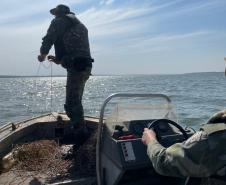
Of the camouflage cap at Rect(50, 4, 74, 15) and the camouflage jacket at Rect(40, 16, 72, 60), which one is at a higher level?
the camouflage cap at Rect(50, 4, 74, 15)

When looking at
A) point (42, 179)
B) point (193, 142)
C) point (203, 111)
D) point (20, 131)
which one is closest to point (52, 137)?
point (20, 131)

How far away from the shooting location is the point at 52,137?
7.57m

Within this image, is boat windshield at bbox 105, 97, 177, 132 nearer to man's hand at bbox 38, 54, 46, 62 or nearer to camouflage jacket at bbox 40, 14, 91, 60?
camouflage jacket at bbox 40, 14, 91, 60

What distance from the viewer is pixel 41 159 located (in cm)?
605

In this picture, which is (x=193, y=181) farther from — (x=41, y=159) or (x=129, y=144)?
(x=41, y=159)

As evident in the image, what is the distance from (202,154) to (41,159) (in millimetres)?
3840

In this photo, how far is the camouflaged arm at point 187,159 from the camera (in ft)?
8.61

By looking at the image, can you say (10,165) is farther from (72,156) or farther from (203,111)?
(203,111)

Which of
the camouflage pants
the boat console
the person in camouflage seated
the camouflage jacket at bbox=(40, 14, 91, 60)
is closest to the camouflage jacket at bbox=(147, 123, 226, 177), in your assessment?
the person in camouflage seated

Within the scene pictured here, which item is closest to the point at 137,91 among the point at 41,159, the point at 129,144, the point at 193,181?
the point at 41,159

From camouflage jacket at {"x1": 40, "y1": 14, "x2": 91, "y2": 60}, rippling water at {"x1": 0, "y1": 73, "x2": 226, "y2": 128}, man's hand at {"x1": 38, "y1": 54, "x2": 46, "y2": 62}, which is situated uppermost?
camouflage jacket at {"x1": 40, "y1": 14, "x2": 91, "y2": 60}

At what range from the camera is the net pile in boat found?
563 centimetres

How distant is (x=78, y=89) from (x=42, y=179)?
167 cm

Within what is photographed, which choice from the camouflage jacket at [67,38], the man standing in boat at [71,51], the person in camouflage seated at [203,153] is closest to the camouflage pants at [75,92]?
the man standing in boat at [71,51]
